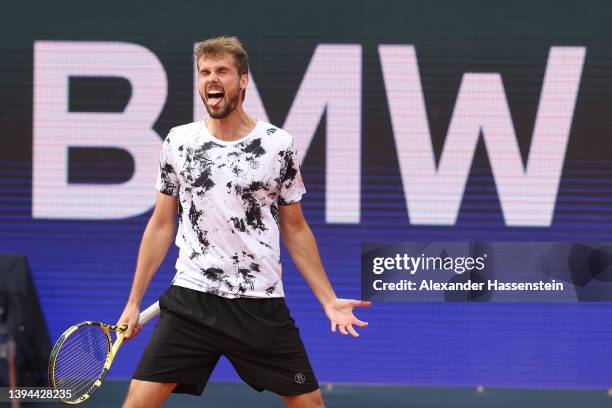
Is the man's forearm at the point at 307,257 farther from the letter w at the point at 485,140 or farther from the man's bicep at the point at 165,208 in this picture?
the letter w at the point at 485,140

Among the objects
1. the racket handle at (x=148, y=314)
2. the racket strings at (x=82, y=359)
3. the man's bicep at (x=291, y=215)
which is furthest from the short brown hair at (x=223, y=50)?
the racket strings at (x=82, y=359)

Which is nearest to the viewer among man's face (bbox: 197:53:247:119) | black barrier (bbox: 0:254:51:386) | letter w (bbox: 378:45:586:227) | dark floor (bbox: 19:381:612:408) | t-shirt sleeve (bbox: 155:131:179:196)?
man's face (bbox: 197:53:247:119)

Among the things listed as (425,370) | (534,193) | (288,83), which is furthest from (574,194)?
(288,83)

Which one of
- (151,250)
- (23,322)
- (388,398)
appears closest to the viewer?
(151,250)

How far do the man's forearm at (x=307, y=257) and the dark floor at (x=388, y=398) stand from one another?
271cm

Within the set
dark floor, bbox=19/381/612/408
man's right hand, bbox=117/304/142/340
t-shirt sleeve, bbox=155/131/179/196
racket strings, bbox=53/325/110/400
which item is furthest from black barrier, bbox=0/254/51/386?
t-shirt sleeve, bbox=155/131/179/196

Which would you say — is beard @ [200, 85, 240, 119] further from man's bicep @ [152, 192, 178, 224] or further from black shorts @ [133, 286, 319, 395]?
black shorts @ [133, 286, 319, 395]

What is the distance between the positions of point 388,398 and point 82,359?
10.0ft

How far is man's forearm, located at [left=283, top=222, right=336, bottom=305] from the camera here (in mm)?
4109

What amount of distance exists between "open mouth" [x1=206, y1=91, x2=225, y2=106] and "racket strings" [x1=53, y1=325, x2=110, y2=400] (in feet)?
2.94

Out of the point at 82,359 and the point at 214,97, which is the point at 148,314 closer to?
the point at 82,359

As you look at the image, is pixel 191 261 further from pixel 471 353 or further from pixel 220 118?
pixel 471 353

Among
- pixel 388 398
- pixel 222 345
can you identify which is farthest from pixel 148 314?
pixel 388 398

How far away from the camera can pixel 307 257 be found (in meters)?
4.12
